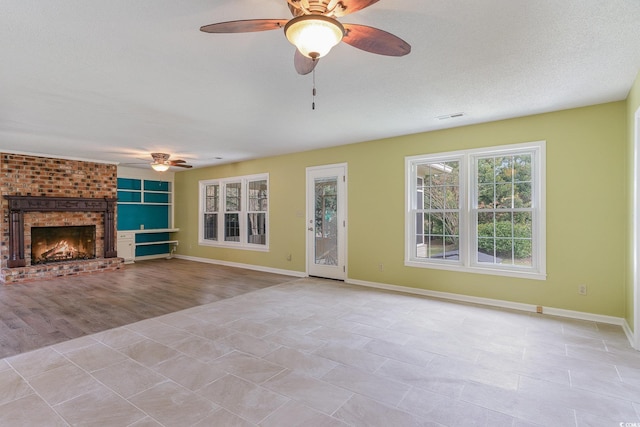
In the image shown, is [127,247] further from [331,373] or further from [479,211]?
[479,211]

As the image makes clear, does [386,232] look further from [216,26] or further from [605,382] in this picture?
[216,26]

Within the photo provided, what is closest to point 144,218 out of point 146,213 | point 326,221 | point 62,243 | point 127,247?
point 146,213

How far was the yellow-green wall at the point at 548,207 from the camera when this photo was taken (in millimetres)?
3660

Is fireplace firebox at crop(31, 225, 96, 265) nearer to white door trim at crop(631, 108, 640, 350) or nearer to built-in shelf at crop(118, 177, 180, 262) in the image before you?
built-in shelf at crop(118, 177, 180, 262)

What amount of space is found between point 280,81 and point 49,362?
3.09 metres

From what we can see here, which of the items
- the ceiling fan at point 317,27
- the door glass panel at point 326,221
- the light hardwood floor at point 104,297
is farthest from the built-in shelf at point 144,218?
the ceiling fan at point 317,27

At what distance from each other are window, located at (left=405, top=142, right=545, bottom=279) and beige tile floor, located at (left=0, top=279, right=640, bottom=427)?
2.86 feet

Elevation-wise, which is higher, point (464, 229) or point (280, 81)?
point (280, 81)

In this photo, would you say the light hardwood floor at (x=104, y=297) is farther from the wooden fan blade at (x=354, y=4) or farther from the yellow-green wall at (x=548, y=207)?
the wooden fan blade at (x=354, y=4)

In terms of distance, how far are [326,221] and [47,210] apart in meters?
5.46

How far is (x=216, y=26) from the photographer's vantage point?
171cm

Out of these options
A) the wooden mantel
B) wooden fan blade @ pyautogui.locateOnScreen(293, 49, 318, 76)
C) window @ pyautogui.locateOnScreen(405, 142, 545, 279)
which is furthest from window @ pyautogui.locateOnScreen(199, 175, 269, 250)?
wooden fan blade @ pyautogui.locateOnScreen(293, 49, 318, 76)

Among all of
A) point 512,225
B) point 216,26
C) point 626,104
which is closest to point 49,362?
point 216,26

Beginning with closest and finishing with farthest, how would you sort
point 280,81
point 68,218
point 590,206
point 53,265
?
point 280,81 < point 590,206 < point 53,265 < point 68,218
